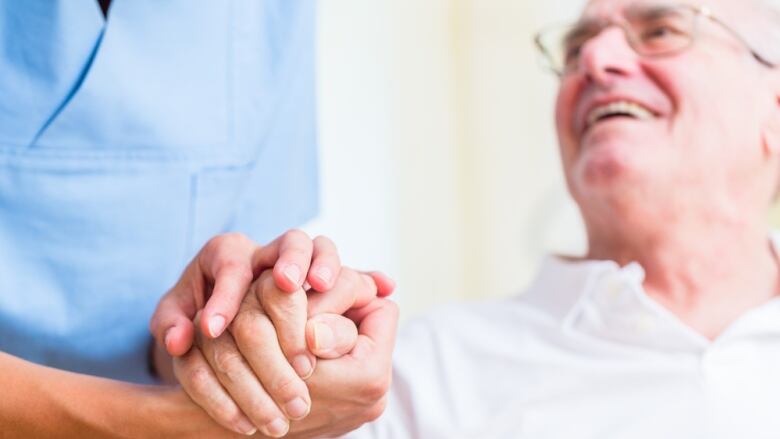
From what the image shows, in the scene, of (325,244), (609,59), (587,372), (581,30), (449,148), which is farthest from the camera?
(449,148)

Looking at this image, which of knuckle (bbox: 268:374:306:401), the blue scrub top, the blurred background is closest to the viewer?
knuckle (bbox: 268:374:306:401)

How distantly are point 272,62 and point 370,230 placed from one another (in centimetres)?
74

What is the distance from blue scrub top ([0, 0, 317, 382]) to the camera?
33.5 inches

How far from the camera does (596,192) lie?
1.22 m

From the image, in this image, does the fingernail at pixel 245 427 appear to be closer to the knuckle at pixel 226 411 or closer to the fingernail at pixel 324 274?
the knuckle at pixel 226 411

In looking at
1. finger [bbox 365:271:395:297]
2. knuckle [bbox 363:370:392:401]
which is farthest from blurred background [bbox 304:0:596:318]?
knuckle [bbox 363:370:392:401]

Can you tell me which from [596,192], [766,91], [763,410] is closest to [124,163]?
[596,192]

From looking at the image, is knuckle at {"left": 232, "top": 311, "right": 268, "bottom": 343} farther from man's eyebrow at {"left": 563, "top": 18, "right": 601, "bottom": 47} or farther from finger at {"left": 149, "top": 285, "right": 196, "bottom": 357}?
man's eyebrow at {"left": 563, "top": 18, "right": 601, "bottom": 47}

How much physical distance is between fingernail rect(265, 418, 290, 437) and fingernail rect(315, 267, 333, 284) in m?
0.13

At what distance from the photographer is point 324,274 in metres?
0.81

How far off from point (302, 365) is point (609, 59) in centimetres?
73

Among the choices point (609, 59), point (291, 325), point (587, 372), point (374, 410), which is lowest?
point (587, 372)

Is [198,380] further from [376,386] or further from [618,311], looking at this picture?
[618,311]

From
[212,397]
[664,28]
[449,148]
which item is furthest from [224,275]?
[449,148]
